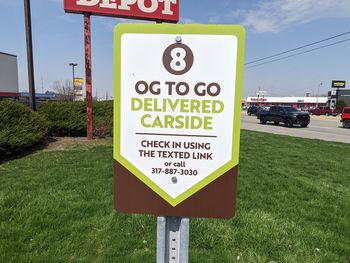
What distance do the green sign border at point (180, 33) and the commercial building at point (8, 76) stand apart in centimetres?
2728

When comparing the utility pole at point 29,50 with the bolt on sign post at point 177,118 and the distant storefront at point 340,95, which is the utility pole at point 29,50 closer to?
the bolt on sign post at point 177,118

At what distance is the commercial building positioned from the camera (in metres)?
25.0

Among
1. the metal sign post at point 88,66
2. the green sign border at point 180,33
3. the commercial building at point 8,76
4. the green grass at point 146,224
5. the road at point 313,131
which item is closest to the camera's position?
the green sign border at point 180,33

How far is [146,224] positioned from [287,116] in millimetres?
25005

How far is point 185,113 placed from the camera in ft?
4.86

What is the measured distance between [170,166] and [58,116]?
36.9 ft

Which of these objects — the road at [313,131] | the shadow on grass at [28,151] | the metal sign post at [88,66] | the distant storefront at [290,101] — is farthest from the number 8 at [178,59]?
the distant storefront at [290,101]

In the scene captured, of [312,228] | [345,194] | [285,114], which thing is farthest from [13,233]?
[285,114]

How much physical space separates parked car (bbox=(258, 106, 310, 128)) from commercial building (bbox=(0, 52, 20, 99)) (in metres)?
23.3

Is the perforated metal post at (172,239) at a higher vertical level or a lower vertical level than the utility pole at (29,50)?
lower

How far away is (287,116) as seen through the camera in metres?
26.3

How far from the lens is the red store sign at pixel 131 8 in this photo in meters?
10.2

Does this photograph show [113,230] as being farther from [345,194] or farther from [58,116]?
[58,116]

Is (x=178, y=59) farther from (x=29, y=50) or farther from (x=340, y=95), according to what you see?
(x=340, y=95)
